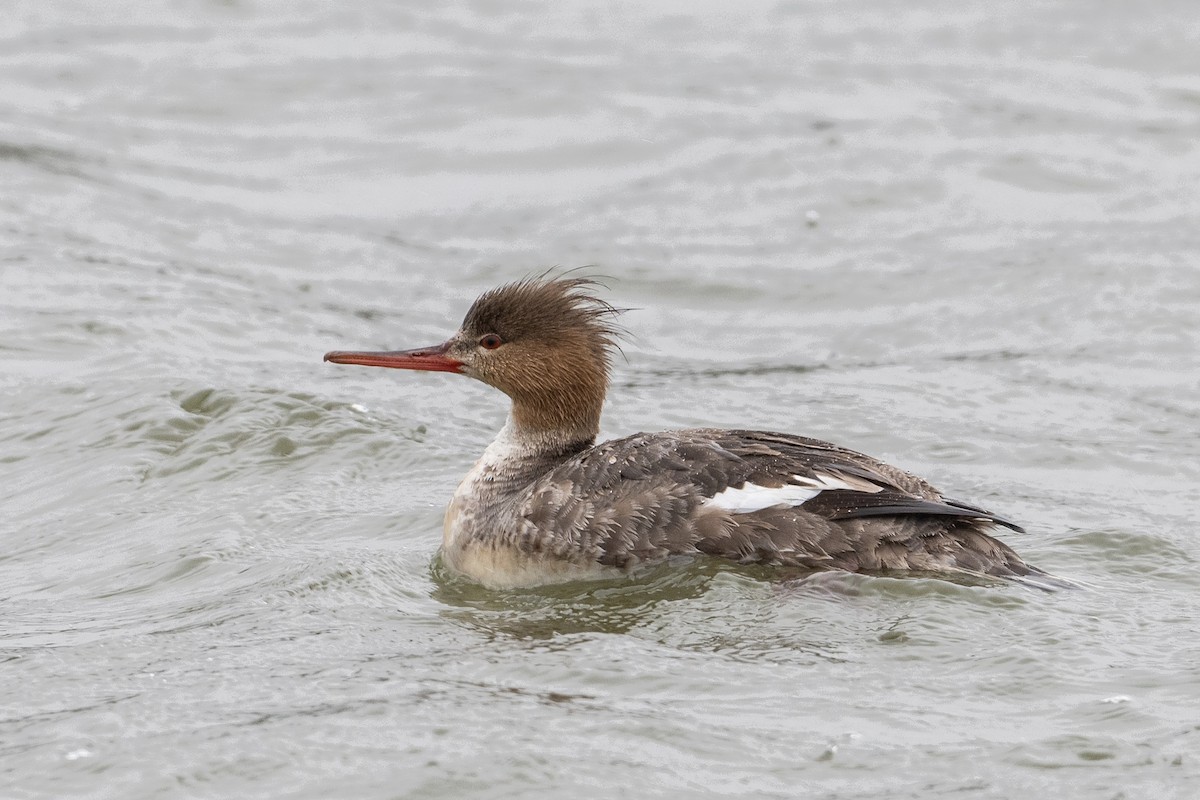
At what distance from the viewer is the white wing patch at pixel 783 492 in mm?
7141

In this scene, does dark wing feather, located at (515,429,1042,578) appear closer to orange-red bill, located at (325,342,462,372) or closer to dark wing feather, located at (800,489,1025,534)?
dark wing feather, located at (800,489,1025,534)

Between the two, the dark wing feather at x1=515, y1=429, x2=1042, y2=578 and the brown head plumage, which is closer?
the dark wing feather at x1=515, y1=429, x2=1042, y2=578

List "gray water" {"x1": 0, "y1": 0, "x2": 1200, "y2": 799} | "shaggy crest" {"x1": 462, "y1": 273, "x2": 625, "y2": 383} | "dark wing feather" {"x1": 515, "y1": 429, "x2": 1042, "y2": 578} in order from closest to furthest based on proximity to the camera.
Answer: "gray water" {"x1": 0, "y1": 0, "x2": 1200, "y2": 799} → "dark wing feather" {"x1": 515, "y1": 429, "x2": 1042, "y2": 578} → "shaggy crest" {"x1": 462, "y1": 273, "x2": 625, "y2": 383}

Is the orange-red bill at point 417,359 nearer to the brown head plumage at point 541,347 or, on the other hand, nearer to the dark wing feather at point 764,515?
the brown head plumage at point 541,347

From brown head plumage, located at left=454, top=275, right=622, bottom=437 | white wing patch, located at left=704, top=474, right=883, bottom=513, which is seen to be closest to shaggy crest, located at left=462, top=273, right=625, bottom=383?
brown head plumage, located at left=454, top=275, right=622, bottom=437

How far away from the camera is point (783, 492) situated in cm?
714

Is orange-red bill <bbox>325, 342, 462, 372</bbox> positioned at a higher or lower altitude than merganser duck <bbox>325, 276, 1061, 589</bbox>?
higher

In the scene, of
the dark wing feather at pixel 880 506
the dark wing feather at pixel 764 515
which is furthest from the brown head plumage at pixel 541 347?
the dark wing feather at pixel 880 506

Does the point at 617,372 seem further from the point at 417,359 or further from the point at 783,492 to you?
the point at 783,492

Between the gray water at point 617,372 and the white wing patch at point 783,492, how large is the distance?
31cm

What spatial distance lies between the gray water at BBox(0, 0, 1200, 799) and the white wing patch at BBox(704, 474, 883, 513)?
31 cm

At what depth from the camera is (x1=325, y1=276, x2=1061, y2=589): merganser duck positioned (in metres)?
7.13

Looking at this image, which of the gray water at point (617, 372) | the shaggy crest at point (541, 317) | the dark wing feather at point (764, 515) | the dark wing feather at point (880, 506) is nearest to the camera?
the gray water at point (617, 372)

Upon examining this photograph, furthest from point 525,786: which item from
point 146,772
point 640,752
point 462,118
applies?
point 462,118
